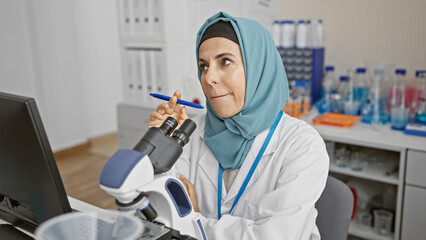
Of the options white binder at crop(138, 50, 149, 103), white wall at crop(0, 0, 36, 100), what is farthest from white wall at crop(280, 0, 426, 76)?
white wall at crop(0, 0, 36, 100)

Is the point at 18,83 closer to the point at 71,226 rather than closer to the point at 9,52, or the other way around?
the point at 9,52

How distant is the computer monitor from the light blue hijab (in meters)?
0.55

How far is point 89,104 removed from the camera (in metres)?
4.29

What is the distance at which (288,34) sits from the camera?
261 centimetres

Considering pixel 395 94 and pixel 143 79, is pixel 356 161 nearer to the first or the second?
pixel 395 94

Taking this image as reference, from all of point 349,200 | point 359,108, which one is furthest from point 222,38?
point 359,108

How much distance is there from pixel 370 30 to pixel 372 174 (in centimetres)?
100

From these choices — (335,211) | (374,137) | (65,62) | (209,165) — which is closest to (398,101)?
(374,137)

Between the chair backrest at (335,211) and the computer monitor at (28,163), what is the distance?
29.5 inches

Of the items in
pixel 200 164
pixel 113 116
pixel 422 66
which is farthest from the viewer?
pixel 113 116

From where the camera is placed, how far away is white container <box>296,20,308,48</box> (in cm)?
255

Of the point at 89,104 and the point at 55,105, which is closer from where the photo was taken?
the point at 55,105

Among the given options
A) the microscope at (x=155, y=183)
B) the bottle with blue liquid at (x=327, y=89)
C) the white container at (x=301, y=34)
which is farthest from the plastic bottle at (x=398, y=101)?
the microscope at (x=155, y=183)

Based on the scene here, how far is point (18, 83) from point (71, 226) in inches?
132
